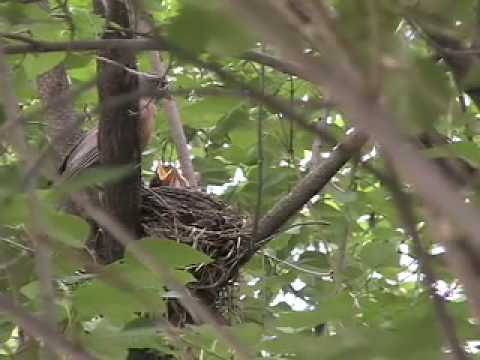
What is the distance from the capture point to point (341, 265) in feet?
8.64

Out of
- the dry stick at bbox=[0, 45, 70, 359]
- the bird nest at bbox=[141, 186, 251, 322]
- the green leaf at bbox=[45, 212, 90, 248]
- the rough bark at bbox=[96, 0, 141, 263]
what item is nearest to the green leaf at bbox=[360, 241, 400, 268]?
the rough bark at bbox=[96, 0, 141, 263]

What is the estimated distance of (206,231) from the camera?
318 centimetres

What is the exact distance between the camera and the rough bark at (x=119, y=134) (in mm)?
2258

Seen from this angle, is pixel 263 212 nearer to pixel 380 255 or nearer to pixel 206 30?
pixel 380 255

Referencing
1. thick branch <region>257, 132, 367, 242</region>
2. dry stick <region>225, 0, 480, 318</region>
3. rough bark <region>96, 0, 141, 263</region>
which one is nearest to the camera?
dry stick <region>225, 0, 480, 318</region>

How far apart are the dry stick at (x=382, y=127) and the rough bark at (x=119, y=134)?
1.48 m

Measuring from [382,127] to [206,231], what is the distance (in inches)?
110

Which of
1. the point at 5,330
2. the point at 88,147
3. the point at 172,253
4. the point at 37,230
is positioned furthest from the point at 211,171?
the point at 37,230

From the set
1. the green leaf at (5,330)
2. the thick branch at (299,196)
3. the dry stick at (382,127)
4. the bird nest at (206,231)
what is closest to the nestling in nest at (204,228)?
the bird nest at (206,231)

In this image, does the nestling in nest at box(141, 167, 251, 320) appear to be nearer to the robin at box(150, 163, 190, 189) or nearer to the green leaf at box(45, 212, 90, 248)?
the robin at box(150, 163, 190, 189)

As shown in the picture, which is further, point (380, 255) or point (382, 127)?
point (380, 255)

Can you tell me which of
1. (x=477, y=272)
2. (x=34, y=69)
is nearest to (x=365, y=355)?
(x=477, y=272)

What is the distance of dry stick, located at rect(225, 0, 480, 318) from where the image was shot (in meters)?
0.37

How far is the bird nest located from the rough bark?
0.37 ft
